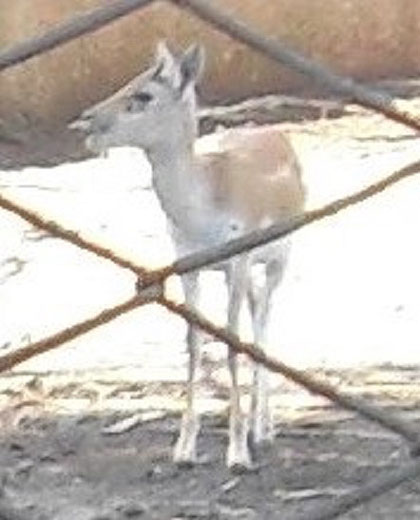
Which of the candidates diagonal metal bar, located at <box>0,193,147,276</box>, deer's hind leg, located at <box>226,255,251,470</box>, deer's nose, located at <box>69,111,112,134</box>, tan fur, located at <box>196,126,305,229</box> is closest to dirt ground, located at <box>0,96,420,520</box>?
deer's hind leg, located at <box>226,255,251,470</box>

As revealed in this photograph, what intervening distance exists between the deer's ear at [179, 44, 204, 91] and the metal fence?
3629 mm

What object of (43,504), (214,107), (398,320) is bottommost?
(43,504)

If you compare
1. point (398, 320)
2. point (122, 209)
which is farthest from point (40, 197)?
point (398, 320)

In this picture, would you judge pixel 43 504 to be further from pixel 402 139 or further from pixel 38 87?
pixel 38 87

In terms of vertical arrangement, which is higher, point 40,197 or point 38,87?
point 38,87

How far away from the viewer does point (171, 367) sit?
5598mm

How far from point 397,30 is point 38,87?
63.0 inches

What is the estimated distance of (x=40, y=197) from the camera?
7348mm

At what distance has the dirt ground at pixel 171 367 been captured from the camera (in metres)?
4.65

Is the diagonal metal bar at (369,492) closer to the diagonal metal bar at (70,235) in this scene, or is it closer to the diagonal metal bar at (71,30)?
the diagonal metal bar at (70,235)

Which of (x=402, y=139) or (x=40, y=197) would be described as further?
(x=402, y=139)

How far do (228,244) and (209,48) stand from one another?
7744 mm

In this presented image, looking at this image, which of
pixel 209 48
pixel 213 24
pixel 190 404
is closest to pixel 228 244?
pixel 213 24

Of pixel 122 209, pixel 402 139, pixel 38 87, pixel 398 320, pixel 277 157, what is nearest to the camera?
pixel 277 157
